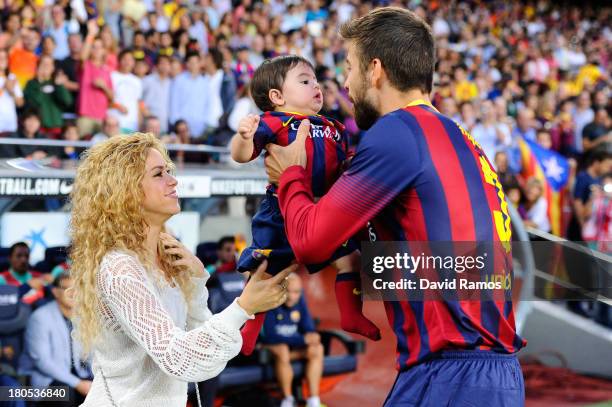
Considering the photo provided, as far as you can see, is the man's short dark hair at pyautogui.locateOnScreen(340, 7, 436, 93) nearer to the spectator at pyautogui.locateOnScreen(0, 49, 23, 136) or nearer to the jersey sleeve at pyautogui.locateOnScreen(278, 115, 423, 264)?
the jersey sleeve at pyautogui.locateOnScreen(278, 115, 423, 264)

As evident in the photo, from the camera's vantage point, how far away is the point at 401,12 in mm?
2521

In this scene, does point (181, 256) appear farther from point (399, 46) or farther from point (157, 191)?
point (399, 46)

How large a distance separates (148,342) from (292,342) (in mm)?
4639

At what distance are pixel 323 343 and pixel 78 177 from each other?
5.13 metres

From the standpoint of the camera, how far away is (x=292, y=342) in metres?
7.21

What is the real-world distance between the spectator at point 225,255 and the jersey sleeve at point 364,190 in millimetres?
4707

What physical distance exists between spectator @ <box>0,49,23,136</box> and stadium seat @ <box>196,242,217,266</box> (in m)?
2.38

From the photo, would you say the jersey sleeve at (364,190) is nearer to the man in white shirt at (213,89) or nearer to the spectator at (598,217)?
the spectator at (598,217)

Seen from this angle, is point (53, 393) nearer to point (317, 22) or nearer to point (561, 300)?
point (561, 300)

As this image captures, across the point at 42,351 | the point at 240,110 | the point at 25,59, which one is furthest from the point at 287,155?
the point at 240,110

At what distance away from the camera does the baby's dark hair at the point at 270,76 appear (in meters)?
3.30

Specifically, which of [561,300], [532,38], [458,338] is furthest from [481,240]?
[532,38]

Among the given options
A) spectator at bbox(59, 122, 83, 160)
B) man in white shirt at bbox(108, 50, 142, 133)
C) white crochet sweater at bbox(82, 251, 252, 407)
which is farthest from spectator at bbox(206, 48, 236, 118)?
white crochet sweater at bbox(82, 251, 252, 407)

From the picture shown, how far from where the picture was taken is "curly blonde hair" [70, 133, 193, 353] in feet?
9.26
